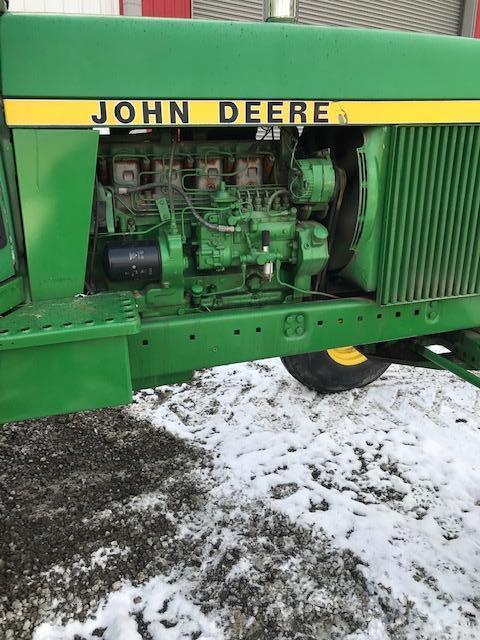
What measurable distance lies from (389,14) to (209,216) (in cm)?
801

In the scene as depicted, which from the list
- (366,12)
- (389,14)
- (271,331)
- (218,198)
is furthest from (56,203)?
(389,14)

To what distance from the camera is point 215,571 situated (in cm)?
233

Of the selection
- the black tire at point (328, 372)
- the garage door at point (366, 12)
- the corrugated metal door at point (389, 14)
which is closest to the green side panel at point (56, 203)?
the black tire at point (328, 372)

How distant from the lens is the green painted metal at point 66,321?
5.65 ft

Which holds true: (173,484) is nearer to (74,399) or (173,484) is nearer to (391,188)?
(74,399)

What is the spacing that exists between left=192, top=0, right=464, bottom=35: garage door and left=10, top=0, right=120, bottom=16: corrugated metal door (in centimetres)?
116

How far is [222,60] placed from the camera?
2.01 meters

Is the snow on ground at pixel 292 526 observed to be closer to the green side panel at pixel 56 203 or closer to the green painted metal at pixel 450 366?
the green painted metal at pixel 450 366

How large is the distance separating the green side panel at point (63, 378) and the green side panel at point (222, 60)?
0.83 m

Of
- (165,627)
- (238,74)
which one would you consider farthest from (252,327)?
(165,627)

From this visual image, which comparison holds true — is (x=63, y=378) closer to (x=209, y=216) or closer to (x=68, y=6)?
(x=209, y=216)

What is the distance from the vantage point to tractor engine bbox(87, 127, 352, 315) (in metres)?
2.25

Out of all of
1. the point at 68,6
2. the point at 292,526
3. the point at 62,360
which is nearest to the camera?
the point at 62,360

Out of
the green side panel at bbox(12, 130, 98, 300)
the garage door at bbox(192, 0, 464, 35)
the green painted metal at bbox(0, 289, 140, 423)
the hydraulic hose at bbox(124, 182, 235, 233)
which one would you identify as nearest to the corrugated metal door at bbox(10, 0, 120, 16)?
the garage door at bbox(192, 0, 464, 35)
